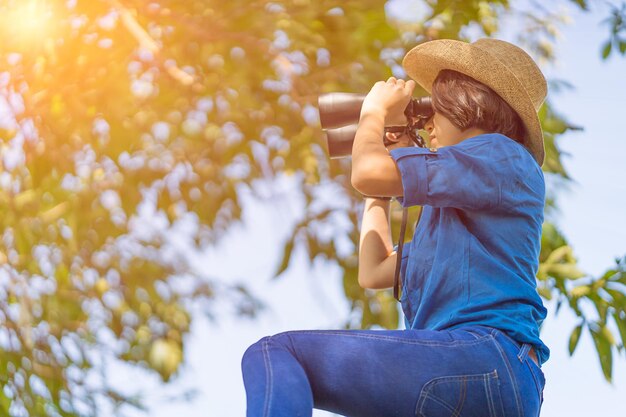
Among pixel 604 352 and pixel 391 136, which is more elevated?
pixel 391 136

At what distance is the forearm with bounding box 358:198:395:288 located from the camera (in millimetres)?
2035

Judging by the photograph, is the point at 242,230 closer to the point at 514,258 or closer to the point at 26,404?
the point at 26,404

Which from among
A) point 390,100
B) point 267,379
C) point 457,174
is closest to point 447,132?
point 390,100

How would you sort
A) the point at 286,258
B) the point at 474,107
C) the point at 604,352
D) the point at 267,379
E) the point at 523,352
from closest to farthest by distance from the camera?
the point at 267,379, the point at 523,352, the point at 474,107, the point at 604,352, the point at 286,258

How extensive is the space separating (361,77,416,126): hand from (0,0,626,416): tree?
128 centimetres

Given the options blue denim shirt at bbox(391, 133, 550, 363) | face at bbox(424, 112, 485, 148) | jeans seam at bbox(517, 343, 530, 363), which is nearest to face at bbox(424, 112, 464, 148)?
face at bbox(424, 112, 485, 148)

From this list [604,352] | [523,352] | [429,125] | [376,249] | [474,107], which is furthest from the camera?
[604,352]

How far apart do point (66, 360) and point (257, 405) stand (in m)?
3.22

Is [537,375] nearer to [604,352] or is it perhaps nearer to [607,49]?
[604,352]

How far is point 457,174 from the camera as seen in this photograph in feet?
5.16

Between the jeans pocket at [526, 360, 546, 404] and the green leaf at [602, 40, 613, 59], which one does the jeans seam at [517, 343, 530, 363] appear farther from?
the green leaf at [602, 40, 613, 59]

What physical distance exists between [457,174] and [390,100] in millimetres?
280

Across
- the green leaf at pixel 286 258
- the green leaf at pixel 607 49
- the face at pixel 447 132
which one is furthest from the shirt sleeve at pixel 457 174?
the green leaf at pixel 607 49

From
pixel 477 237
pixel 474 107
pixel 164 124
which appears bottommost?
pixel 164 124
